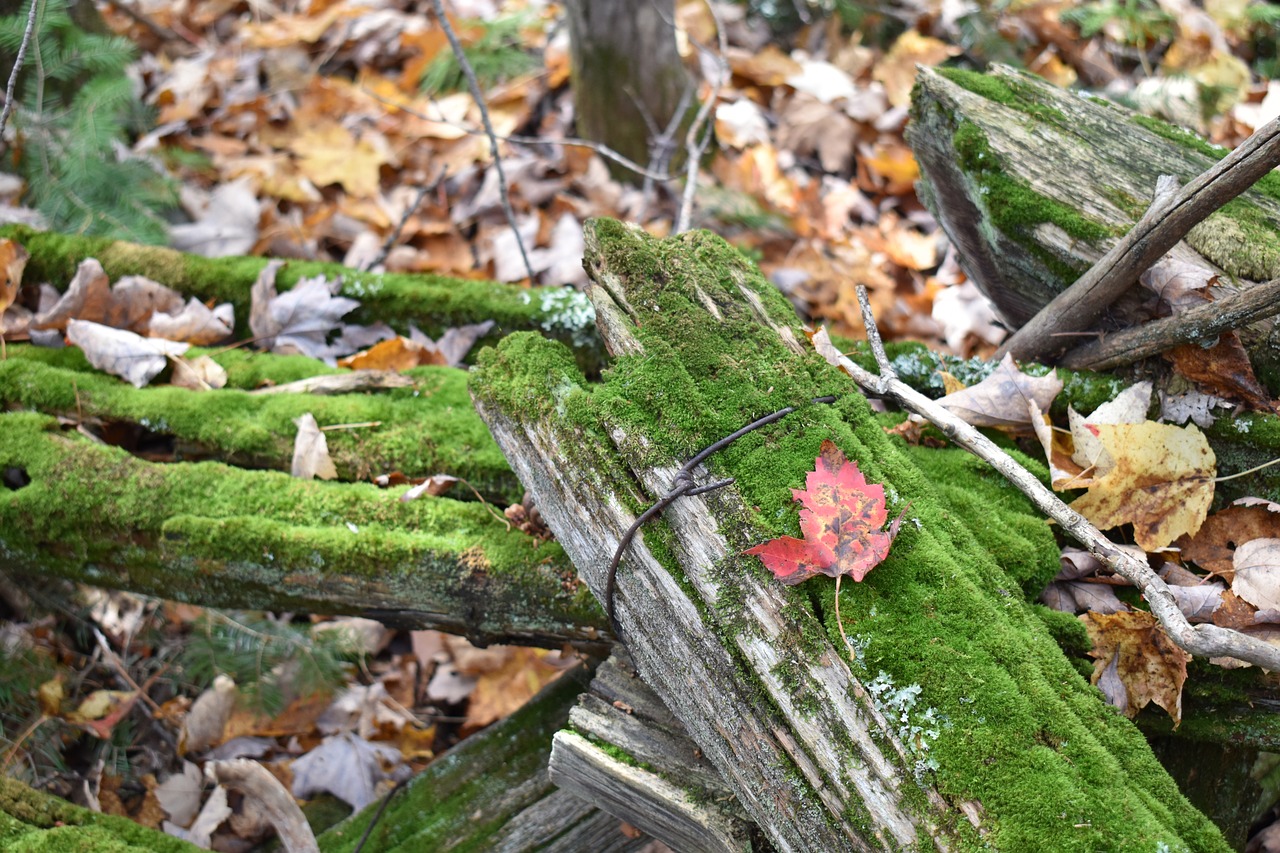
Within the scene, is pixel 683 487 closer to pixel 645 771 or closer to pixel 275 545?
pixel 645 771

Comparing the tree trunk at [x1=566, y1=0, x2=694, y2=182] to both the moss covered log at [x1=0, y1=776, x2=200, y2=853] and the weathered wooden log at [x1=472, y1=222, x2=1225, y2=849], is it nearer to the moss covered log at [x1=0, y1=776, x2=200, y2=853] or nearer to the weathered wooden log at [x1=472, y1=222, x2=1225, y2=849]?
the weathered wooden log at [x1=472, y1=222, x2=1225, y2=849]

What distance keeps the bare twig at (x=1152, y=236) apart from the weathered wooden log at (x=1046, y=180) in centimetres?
12

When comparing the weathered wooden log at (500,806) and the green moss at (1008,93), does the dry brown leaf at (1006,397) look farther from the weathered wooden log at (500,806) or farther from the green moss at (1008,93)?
the weathered wooden log at (500,806)

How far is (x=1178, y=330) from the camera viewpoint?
6.95 ft

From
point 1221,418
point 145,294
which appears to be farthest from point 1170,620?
point 145,294

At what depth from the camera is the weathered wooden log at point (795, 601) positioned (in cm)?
145

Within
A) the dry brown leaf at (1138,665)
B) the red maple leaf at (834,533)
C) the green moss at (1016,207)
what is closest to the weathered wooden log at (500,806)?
the red maple leaf at (834,533)

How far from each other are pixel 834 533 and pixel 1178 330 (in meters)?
1.18

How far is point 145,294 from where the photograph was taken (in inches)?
118

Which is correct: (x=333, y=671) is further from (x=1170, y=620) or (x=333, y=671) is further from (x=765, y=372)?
(x=1170, y=620)

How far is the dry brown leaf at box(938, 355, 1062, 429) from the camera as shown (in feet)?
7.41

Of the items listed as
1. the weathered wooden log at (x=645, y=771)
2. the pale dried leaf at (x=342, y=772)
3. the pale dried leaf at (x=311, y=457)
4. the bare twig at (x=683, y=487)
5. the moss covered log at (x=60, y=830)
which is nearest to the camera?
the bare twig at (x=683, y=487)

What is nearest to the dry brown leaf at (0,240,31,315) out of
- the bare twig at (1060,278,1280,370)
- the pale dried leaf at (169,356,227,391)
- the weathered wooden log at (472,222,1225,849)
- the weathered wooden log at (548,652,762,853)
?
the pale dried leaf at (169,356,227,391)

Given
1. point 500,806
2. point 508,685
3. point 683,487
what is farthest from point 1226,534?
point 508,685
